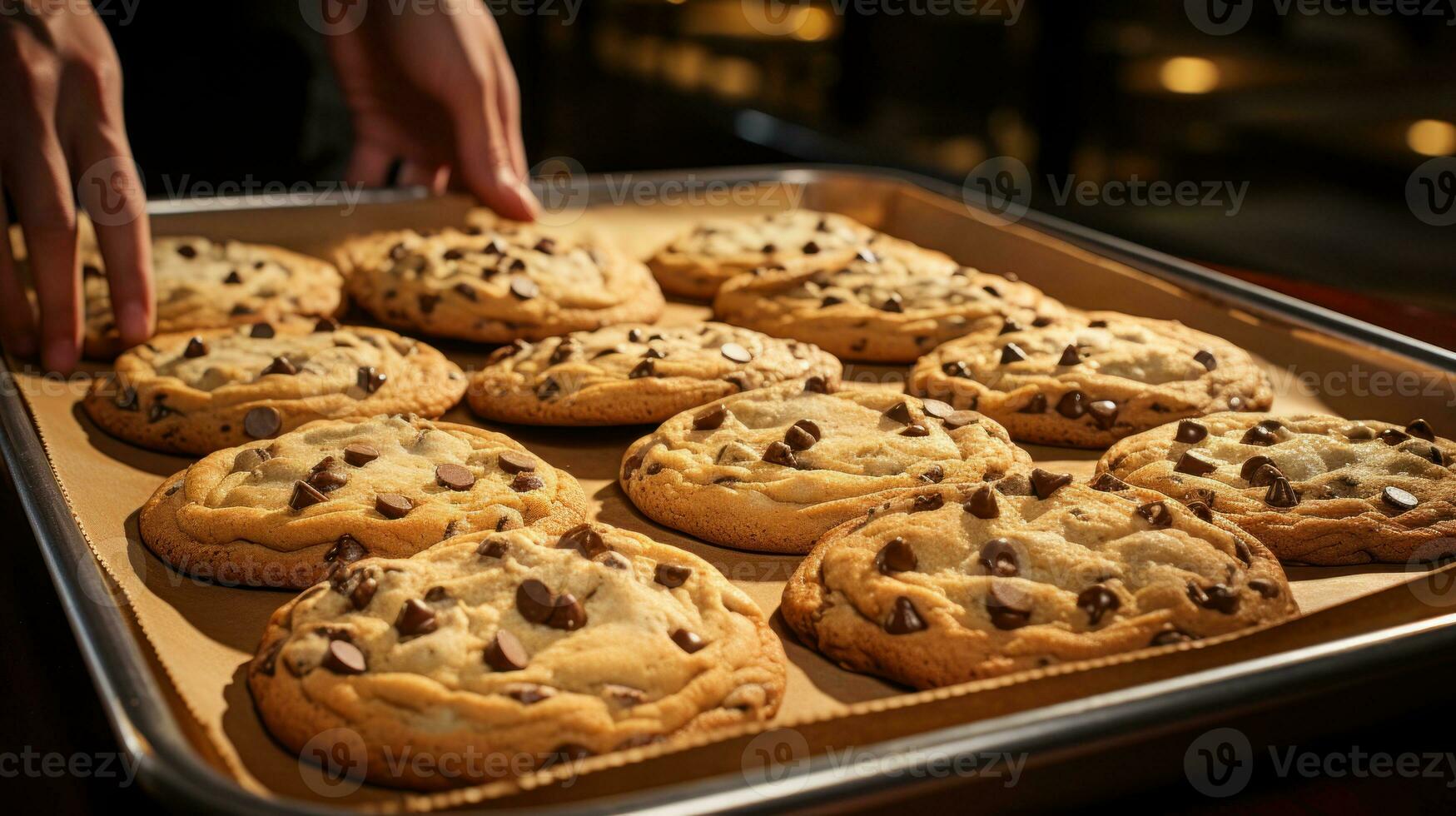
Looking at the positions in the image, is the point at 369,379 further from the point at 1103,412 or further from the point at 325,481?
the point at 1103,412

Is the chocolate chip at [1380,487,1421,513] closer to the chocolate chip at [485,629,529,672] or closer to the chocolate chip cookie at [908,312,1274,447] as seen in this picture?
the chocolate chip cookie at [908,312,1274,447]

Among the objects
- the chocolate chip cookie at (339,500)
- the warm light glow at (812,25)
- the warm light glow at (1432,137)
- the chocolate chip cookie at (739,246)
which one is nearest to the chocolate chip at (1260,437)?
the chocolate chip cookie at (339,500)

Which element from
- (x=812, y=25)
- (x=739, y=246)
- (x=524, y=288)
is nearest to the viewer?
(x=524, y=288)

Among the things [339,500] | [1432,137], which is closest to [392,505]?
[339,500]

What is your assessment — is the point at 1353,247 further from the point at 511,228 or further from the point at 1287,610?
the point at 1287,610

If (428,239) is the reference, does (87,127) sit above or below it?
above

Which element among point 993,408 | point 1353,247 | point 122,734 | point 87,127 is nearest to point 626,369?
point 993,408

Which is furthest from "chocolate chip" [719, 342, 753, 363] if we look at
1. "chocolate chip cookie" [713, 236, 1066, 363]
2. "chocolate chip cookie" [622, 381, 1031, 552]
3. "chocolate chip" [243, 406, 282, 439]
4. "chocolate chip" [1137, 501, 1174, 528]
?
"chocolate chip" [1137, 501, 1174, 528]
